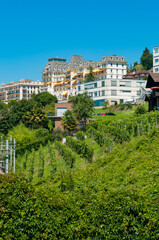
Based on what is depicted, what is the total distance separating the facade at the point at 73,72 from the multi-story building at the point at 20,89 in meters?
20.4

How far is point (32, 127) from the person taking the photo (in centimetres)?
5712

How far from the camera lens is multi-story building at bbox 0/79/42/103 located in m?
145

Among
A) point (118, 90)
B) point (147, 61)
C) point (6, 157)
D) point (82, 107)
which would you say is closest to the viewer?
point (6, 157)

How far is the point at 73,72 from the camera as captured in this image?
11219 centimetres

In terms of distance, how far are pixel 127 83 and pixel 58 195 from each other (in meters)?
71.0

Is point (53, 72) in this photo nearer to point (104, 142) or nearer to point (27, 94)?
point (27, 94)

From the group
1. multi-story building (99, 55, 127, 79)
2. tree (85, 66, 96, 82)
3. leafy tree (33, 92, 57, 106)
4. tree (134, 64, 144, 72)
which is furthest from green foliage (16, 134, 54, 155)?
tree (134, 64, 144, 72)

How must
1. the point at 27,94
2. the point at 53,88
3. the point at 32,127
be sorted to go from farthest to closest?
the point at 27,94 → the point at 53,88 → the point at 32,127

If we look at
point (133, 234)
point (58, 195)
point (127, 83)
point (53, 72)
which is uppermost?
point (53, 72)

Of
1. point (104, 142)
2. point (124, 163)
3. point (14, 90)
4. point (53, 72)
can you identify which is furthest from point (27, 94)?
point (124, 163)

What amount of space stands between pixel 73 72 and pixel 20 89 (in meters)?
40.4

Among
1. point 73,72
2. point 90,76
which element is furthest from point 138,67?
point 90,76

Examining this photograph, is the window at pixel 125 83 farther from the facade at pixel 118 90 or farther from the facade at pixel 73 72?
the facade at pixel 73 72

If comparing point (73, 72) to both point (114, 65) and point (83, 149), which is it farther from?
point (83, 149)
